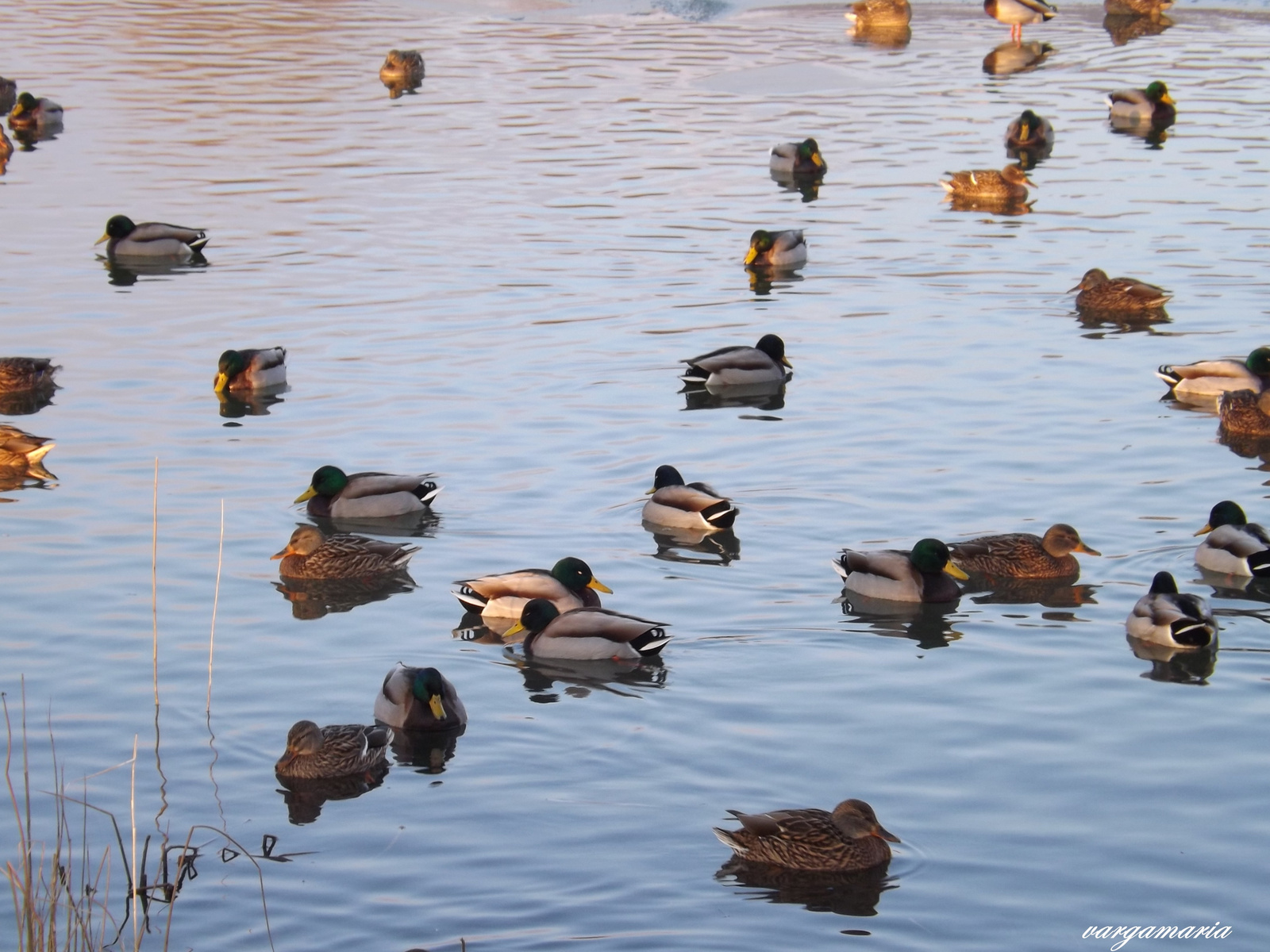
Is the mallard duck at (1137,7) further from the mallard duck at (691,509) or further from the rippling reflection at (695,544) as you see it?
the rippling reflection at (695,544)

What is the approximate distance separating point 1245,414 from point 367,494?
23.3ft

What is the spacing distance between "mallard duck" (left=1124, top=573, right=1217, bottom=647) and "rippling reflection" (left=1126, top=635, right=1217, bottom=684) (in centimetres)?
4

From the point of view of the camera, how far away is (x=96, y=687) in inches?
406

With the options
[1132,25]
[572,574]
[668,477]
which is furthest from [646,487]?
[1132,25]

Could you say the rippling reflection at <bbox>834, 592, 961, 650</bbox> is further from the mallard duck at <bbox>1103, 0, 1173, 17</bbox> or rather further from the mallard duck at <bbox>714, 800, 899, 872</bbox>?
the mallard duck at <bbox>1103, 0, 1173, 17</bbox>

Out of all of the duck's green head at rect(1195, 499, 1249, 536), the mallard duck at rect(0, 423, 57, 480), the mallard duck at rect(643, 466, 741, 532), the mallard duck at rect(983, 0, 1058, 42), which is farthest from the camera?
the mallard duck at rect(983, 0, 1058, 42)

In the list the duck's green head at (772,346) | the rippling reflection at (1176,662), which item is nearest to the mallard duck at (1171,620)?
the rippling reflection at (1176,662)

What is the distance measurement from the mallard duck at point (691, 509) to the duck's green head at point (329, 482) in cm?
224

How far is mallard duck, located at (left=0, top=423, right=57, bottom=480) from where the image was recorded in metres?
14.4

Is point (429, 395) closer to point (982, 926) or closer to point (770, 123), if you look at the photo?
point (982, 926)

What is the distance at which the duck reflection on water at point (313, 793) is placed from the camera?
8898 millimetres

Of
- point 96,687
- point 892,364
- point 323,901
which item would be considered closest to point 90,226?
point 892,364

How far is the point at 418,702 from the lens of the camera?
31.7 ft

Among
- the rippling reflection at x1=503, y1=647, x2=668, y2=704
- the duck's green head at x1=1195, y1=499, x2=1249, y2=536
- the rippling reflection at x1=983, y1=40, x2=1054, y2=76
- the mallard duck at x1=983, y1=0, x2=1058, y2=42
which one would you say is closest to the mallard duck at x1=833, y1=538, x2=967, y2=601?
the rippling reflection at x1=503, y1=647, x2=668, y2=704
